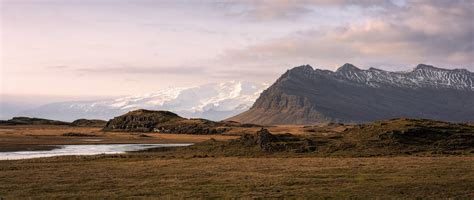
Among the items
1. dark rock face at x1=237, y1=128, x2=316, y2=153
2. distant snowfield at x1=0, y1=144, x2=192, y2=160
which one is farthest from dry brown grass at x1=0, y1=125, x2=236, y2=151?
dark rock face at x1=237, y1=128, x2=316, y2=153

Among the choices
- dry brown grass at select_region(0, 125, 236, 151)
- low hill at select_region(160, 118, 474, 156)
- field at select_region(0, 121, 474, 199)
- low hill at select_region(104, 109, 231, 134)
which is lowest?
field at select_region(0, 121, 474, 199)

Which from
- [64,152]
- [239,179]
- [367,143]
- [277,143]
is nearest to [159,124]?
[64,152]

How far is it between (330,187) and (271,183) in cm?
473

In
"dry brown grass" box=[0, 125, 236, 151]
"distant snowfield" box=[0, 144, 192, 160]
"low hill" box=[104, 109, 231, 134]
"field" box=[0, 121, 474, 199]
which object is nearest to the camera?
"field" box=[0, 121, 474, 199]

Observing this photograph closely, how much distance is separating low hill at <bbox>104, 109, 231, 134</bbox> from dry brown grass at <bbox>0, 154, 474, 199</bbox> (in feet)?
353

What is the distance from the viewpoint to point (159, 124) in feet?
586

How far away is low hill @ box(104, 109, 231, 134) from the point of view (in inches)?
6619

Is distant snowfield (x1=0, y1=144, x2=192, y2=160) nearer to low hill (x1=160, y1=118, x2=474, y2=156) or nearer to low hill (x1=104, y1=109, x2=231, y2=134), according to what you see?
low hill (x1=160, y1=118, x2=474, y2=156)

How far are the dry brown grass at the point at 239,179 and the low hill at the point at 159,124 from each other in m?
107

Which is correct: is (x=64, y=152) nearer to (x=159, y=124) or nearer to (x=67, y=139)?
(x=67, y=139)

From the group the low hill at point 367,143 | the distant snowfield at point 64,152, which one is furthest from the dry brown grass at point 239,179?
the low hill at point 367,143

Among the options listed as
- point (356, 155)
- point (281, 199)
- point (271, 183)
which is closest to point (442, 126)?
point (356, 155)

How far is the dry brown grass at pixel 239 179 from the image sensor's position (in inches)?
1457

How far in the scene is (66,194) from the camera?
37.1 metres
